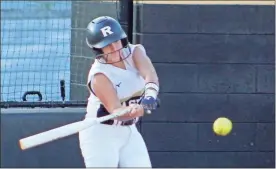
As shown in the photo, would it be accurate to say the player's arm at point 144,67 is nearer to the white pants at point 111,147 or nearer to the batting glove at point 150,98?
the batting glove at point 150,98

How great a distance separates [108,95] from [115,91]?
8 centimetres

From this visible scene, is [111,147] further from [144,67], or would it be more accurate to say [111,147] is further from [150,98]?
[144,67]

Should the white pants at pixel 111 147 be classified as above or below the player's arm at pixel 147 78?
below

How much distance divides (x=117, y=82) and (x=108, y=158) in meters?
0.49

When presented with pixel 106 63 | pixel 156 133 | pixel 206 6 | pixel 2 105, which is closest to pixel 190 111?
pixel 156 133

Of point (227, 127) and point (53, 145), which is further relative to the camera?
point (53, 145)

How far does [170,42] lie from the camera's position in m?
7.95

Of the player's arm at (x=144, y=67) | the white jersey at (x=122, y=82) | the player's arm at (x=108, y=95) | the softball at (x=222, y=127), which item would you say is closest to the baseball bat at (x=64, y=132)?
the player's arm at (x=108, y=95)

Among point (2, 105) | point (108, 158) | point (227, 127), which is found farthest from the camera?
point (2, 105)

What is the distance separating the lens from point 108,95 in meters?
5.92

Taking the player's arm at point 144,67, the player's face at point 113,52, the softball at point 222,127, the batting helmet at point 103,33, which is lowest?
the softball at point 222,127

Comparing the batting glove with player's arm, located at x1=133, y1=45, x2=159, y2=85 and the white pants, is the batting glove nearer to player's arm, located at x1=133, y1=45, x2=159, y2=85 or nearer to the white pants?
player's arm, located at x1=133, y1=45, x2=159, y2=85

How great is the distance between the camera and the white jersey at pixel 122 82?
606 cm

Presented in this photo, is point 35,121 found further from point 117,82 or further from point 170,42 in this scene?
point 117,82
